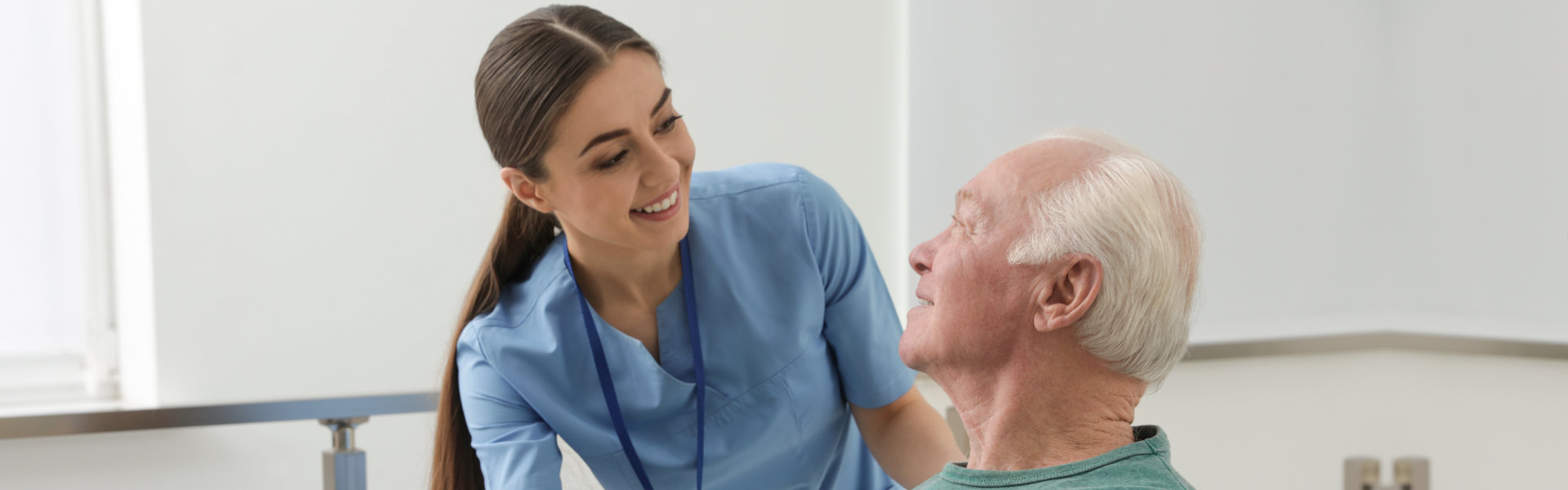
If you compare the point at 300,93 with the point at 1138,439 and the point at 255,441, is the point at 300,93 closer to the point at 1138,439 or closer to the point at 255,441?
the point at 255,441

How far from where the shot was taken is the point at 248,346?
230cm

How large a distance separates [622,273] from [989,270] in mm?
586

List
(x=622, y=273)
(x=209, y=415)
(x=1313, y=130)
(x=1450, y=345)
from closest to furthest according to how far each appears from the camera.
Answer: (x=622, y=273) < (x=209, y=415) < (x=1450, y=345) < (x=1313, y=130)

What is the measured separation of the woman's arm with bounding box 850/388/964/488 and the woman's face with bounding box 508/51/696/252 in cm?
43

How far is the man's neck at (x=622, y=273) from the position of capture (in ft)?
4.89

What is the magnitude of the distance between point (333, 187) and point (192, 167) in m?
0.27

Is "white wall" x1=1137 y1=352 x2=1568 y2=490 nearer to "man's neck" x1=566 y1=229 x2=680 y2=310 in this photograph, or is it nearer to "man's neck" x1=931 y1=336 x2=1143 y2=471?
"man's neck" x1=931 y1=336 x2=1143 y2=471

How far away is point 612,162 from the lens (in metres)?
Answer: 1.29

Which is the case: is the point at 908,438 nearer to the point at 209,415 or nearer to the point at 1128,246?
the point at 1128,246

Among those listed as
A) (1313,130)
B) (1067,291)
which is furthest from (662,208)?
(1313,130)

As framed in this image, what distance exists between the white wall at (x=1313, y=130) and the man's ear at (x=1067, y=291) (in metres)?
1.71

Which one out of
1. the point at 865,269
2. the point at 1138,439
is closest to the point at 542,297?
the point at 865,269

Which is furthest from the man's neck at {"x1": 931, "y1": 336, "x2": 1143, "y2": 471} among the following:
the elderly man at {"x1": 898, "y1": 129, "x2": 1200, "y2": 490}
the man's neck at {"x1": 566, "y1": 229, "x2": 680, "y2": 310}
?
the man's neck at {"x1": 566, "y1": 229, "x2": 680, "y2": 310}

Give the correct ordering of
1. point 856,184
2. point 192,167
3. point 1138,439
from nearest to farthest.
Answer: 1. point 1138,439
2. point 192,167
3. point 856,184
